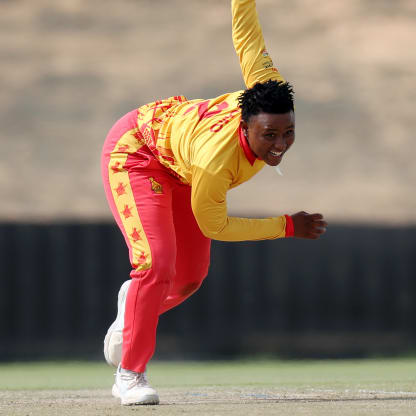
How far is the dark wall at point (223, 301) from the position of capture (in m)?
12.5

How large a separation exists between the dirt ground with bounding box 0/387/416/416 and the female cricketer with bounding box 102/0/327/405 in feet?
0.73

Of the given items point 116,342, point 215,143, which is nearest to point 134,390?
point 116,342

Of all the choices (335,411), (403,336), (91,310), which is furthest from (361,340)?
(335,411)

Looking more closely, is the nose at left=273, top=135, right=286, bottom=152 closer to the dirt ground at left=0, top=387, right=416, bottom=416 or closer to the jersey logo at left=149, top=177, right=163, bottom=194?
the jersey logo at left=149, top=177, right=163, bottom=194

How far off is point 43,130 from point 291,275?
6.92 meters

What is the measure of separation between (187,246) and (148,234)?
1.43 feet

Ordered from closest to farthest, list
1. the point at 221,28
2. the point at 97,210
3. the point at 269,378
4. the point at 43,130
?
the point at 269,378 < the point at 97,210 < the point at 43,130 < the point at 221,28

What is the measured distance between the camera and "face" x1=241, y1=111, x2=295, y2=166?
208 inches

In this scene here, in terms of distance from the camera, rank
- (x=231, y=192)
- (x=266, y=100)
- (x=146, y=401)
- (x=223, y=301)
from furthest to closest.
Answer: (x=231, y=192)
(x=223, y=301)
(x=146, y=401)
(x=266, y=100)

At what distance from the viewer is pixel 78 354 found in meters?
12.3

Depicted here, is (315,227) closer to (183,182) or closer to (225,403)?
(183,182)

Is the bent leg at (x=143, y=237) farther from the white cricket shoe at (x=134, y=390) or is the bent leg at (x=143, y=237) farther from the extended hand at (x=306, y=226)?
the extended hand at (x=306, y=226)

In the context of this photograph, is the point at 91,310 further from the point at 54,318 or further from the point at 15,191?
the point at 15,191

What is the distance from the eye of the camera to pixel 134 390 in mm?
5699
